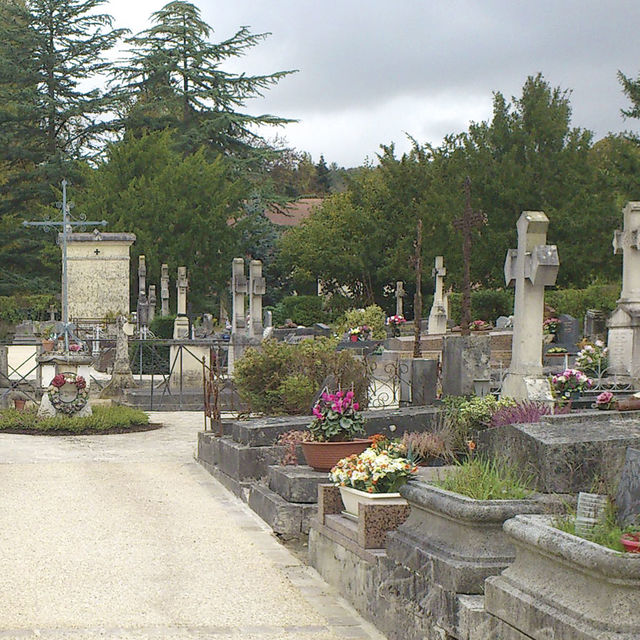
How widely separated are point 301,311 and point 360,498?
38944 millimetres

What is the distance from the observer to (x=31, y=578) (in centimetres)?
717

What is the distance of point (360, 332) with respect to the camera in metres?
26.9

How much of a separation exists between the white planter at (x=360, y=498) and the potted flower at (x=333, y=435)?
1561 millimetres

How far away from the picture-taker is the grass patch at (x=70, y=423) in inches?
635

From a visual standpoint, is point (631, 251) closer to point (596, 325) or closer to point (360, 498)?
point (596, 325)

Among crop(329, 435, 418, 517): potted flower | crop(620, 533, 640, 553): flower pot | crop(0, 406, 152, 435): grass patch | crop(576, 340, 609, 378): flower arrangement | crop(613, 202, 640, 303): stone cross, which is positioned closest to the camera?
crop(620, 533, 640, 553): flower pot

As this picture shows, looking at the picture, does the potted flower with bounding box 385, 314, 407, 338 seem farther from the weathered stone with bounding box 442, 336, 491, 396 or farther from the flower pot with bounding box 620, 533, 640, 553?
the flower pot with bounding box 620, 533, 640, 553

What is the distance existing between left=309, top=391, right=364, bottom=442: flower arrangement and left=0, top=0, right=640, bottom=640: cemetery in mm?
19

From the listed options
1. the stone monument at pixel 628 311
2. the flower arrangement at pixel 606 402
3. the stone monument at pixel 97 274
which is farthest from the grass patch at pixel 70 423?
the stone monument at pixel 97 274

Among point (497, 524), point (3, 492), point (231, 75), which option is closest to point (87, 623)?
point (497, 524)

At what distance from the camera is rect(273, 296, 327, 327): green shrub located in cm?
4541

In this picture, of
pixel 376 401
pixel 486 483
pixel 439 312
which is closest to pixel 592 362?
pixel 376 401

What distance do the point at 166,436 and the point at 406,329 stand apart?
67.7 ft

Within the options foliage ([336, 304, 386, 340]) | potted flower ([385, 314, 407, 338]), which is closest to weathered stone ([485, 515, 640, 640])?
foliage ([336, 304, 386, 340])
